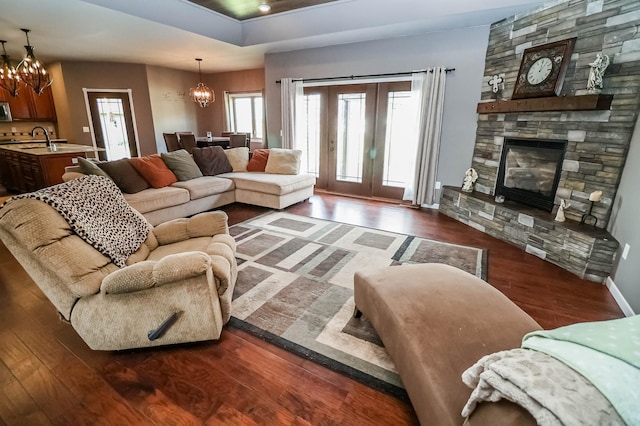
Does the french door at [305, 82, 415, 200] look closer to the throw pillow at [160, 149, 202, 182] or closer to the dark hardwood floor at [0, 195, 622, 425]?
the throw pillow at [160, 149, 202, 182]

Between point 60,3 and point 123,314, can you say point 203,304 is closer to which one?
point 123,314

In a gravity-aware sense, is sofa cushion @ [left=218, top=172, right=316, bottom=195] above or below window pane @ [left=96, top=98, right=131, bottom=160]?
below

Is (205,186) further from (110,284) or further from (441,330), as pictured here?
(441,330)

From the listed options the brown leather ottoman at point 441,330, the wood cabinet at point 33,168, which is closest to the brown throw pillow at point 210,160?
the wood cabinet at point 33,168

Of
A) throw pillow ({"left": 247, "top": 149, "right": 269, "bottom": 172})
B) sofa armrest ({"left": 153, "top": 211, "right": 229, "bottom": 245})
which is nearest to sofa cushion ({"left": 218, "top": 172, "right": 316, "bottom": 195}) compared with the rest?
throw pillow ({"left": 247, "top": 149, "right": 269, "bottom": 172})

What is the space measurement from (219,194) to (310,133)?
2.19 metres

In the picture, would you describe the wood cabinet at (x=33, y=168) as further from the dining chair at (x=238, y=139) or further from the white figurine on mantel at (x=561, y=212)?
the white figurine on mantel at (x=561, y=212)

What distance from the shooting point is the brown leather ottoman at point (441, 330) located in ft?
3.52

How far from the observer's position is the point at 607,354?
27.4 inches

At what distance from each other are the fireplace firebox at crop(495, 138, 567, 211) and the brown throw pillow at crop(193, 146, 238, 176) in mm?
4115

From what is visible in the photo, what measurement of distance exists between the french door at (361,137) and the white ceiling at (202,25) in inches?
32.8

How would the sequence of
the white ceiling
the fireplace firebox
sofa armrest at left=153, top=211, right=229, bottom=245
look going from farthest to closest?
the white ceiling, the fireplace firebox, sofa armrest at left=153, top=211, right=229, bottom=245

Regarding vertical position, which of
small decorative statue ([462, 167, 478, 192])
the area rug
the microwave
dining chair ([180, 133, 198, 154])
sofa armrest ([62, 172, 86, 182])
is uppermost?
the microwave

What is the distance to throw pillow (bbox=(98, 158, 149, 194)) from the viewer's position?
3.57 metres
